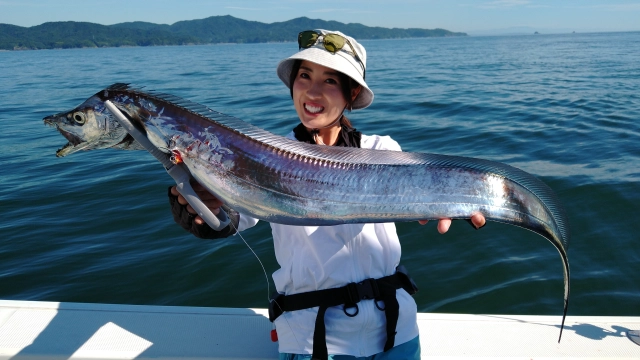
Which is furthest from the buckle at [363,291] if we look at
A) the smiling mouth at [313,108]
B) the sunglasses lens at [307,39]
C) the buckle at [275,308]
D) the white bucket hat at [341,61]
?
the sunglasses lens at [307,39]

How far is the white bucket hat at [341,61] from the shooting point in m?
2.60

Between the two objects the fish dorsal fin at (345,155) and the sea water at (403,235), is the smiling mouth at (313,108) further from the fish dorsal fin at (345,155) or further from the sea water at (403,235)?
the sea water at (403,235)

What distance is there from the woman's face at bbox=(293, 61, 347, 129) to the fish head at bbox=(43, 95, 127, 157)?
1.01 meters

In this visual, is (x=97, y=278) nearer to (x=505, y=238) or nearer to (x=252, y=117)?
(x=505, y=238)

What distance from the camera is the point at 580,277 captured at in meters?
5.44

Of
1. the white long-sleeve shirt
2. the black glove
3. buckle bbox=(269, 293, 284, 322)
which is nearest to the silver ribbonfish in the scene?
the black glove

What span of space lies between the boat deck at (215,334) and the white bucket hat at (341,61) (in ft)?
5.14

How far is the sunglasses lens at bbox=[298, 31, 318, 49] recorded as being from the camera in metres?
2.80

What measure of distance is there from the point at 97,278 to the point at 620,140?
34.3ft

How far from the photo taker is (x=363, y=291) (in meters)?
2.39

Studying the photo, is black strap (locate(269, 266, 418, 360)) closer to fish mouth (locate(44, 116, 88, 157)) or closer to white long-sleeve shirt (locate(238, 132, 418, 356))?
white long-sleeve shirt (locate(238, 132, 418, 356))

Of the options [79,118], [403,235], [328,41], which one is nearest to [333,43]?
[328,41]

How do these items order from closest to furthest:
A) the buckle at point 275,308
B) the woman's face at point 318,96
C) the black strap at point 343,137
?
the buckle at point 275,308 < the woman's face at point 318,96 < the black strap at point 343,137

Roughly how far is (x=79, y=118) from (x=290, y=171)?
871mm
